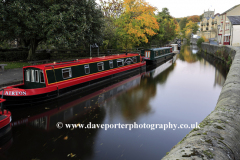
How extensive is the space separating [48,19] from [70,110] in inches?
379

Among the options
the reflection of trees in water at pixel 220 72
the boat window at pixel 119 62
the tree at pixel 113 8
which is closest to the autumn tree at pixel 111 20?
the tree at pixel 113 8

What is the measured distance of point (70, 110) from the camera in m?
9.19

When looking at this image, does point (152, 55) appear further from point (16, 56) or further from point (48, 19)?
point (16, 56)

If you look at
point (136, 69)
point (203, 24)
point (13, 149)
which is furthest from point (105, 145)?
point (203, 24)

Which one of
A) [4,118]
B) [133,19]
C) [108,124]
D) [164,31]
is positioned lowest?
[108,124]

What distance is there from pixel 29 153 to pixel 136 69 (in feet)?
48.1

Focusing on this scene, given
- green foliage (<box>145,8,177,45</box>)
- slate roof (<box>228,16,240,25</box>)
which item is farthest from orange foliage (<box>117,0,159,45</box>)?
slate roof (<box>228,16,240,25</box>)

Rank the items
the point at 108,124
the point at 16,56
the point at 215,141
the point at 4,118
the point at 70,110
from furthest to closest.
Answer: the point at 16,56 < the point at 70,110 < the point at 108,124 < the point at 4,118 < the point at 215,141

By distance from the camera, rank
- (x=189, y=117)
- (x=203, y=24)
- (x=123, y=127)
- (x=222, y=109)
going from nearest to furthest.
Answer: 1. (x=222, y=109)
2. (x=123, y=127)
3. (x=189, y=117)
4. (x=203, y=24)

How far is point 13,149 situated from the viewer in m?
5.94

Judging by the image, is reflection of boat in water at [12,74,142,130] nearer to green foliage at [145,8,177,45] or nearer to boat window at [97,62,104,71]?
boat window at [97,62,104,71]

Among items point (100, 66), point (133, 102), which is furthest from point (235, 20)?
point (133, 102)

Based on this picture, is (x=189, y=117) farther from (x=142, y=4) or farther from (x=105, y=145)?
(x=142, y=4)

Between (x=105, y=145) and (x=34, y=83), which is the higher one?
(x=34, y=83)
